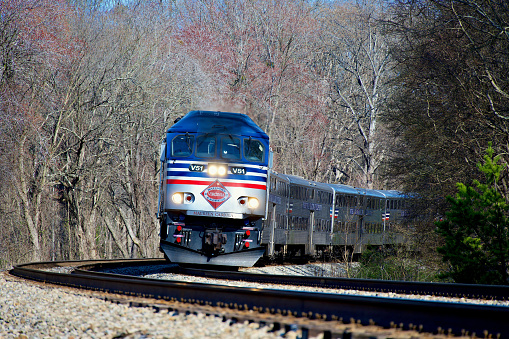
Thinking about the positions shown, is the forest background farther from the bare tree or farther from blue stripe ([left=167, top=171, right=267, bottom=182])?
blue stripe ([left=167, top=171, right=267, bottom=182])

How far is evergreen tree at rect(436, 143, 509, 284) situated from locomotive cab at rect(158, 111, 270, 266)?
4.09 metres

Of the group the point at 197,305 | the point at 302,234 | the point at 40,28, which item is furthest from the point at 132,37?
the point at 197,305

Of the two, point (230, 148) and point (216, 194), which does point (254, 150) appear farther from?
point (216, 194)

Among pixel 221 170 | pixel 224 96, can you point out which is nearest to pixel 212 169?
pixel 221 170

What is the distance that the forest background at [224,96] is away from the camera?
17500mm

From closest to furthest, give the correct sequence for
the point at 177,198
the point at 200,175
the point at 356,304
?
1. the point at 356,304
2. the point at 177,198
3. the point at 200,175

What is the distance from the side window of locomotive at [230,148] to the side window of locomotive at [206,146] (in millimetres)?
203

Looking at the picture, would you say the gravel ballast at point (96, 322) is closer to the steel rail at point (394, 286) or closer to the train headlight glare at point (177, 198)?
the steel rail at point (394, 286)

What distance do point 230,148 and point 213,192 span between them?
3.75ft

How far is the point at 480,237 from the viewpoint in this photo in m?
10.8

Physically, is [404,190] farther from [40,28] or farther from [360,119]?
[360,119]

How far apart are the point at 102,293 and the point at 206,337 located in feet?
11.8

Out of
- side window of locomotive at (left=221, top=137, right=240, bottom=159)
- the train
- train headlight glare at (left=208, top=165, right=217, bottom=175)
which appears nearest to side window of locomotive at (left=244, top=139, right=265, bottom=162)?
the train

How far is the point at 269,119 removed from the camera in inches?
1391
